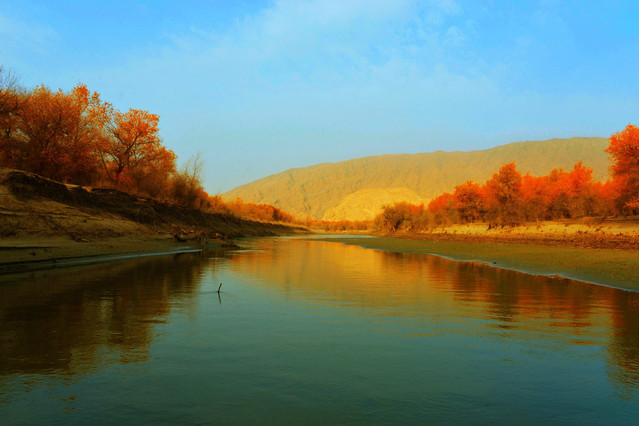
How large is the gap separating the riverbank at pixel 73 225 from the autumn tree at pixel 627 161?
34.9m

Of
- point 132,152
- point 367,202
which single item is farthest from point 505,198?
point 367,202

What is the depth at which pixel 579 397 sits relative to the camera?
4.23m

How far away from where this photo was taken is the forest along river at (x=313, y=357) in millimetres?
3803

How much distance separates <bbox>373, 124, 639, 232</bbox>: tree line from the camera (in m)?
32.6

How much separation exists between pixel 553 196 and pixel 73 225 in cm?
4843

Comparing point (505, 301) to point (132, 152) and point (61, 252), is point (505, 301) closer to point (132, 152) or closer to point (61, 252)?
point (61, 252)

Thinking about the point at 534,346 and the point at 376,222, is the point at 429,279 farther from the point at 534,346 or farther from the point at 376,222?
the point at 376,222

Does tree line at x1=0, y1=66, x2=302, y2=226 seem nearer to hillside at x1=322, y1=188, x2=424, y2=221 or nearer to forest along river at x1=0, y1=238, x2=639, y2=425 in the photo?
forest along river at x1=0, y1=238, x2=639, y2=425

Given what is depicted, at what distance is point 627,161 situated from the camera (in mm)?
32531

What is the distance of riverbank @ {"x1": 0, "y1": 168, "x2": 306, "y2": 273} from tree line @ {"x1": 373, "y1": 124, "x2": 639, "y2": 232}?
34928mm

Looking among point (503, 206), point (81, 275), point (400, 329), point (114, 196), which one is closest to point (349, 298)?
point (400, 329)

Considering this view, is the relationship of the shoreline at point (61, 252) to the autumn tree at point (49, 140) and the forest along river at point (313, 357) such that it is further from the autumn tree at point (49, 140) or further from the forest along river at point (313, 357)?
the autumn tree at point (49, 140)

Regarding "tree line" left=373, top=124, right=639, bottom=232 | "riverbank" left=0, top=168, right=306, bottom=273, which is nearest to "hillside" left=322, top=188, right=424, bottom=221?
"tree line" left=373, top=124, right=639, bottom=232

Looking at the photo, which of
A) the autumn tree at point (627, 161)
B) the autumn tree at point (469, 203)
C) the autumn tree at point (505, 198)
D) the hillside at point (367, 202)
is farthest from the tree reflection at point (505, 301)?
the hillside at point (367, 202)
